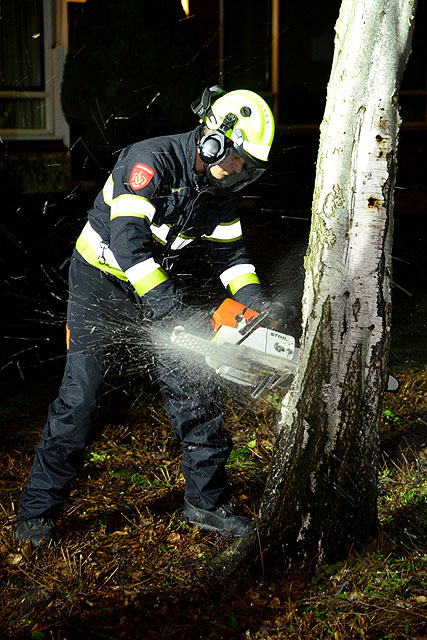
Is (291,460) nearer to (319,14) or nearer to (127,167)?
(127,167)

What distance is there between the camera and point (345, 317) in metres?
2.81

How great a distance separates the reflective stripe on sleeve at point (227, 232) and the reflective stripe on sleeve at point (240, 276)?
0.16 meters

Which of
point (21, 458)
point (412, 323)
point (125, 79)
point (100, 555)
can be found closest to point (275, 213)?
point (125, 79)

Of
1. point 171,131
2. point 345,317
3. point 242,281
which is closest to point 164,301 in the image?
point 242,281

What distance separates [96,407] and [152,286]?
25.4 inches

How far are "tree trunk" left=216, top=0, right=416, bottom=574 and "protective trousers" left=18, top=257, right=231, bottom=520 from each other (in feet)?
1.80

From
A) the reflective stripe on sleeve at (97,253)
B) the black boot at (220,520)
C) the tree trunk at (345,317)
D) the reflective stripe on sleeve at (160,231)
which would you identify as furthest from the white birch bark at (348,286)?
the reflective stripe on sleeve at (97,253)

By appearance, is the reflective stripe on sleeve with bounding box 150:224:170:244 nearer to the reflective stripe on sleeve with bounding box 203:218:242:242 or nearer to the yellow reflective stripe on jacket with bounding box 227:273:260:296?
the reflective stripe on sleeve with bounding box 203:218:242:242

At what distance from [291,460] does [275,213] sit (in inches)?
385

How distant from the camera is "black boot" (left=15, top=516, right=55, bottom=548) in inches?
130

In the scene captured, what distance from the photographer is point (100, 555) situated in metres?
3.29

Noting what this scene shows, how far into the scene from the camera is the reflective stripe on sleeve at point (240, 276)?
377 centimetres

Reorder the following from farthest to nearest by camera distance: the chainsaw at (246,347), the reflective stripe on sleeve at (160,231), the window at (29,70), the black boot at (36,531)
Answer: the window at (29,70)
the reflective stripe on sleeve at (160,231)
the black boot at (36,531)
the chainsaw at (246,347)

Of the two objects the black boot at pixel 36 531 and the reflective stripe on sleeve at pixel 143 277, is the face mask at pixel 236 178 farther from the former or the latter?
the black boot at pixel 36 531
